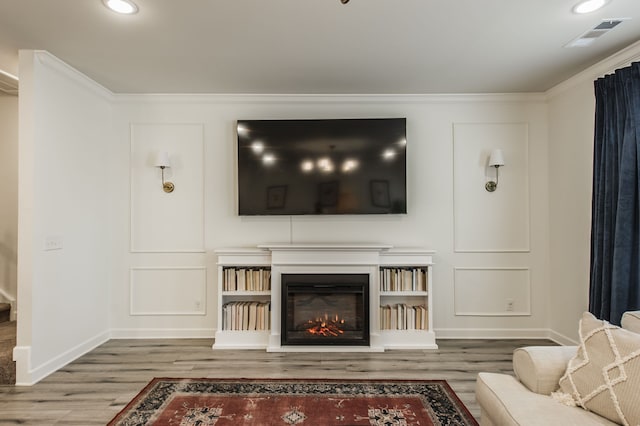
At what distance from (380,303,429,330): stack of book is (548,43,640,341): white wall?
1372 mm

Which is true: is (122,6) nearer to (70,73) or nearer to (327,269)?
(70,73)

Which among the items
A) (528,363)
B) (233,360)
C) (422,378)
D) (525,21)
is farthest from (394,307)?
(525,21)

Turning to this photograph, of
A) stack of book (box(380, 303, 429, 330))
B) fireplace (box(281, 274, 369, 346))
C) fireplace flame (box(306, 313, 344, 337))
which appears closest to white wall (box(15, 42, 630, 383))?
stack of book (box(380, 303, 429, 330))

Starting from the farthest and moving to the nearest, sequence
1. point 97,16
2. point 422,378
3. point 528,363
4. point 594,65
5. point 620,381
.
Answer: point 594,65
point 422,378
point 97,16
point 528,363
point 620,381

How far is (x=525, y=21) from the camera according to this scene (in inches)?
99.1

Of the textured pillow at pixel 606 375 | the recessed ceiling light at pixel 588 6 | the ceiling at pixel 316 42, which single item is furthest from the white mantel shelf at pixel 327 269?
the recessed ceiling light at pixel 588 6

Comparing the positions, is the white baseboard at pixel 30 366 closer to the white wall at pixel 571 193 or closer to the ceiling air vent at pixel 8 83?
the ceiling air vent at pixel 8 83

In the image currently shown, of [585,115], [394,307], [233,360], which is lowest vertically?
[233,360]

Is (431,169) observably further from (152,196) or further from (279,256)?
(152,196)

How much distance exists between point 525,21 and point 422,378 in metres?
2.68

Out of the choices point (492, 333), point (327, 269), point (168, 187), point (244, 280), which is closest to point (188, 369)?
point (244, 280)

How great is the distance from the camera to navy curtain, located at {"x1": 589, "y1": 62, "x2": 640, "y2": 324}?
2730mm

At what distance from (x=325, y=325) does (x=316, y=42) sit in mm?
2501

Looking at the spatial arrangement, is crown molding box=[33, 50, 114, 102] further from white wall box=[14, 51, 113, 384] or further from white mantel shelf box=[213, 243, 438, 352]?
white mantel shelf box=[213, 243, 438, 352]
